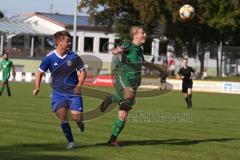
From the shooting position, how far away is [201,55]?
76.8 m

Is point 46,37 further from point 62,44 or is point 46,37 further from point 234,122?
point 62,44

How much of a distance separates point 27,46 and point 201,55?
2252cm

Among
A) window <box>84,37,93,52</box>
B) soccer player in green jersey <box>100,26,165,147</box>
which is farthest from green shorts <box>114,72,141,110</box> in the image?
window <box>84,37,93,52</box>

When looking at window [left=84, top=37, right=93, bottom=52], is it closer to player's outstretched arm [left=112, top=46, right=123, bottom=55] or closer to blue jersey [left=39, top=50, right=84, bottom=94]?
player's outstretched arm [left=112, top=46, right=123, bottom=55]

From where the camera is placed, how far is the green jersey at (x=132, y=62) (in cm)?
1259

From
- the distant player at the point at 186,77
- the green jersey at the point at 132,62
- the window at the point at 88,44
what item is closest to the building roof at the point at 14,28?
the window at the point at 88,44

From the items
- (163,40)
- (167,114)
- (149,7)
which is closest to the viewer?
(167,114)

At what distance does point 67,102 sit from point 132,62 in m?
1.46

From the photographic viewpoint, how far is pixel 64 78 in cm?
1218

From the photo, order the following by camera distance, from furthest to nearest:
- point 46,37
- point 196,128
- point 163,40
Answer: point 46,37
point 163,40
point 196,128

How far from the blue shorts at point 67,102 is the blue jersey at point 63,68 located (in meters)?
0.09

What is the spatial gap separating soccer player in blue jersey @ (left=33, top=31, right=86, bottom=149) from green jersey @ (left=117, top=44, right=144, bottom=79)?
0.87 m

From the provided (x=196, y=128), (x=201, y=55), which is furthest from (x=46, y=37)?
(x=196, y=128)

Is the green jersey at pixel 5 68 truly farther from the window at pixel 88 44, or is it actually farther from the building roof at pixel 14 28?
the window at pixel 88 44
